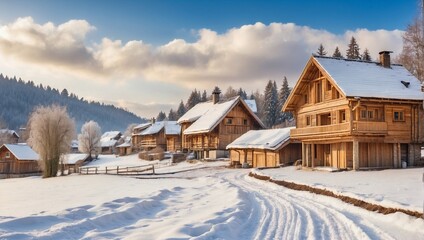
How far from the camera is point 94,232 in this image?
36.2 feet

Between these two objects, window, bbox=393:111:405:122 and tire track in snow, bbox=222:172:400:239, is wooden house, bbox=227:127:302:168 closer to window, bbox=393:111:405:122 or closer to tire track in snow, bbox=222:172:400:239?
window, bbox=393:111:405:122

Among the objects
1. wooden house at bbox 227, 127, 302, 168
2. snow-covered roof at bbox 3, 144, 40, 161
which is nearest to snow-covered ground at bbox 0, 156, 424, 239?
wooden house at bbox 227, 127, 302, 168

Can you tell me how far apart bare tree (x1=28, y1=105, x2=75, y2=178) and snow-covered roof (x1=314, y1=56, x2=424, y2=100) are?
109 ft

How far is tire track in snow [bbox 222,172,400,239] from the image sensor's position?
11.3 meters

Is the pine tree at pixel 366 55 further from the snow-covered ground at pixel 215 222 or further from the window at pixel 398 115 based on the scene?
the snow-covered ground at pixel 215 222

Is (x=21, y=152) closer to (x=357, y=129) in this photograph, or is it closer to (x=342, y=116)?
(x=342, y=116)

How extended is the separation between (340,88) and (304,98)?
8.36 metres

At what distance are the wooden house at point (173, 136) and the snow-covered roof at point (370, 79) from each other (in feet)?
154

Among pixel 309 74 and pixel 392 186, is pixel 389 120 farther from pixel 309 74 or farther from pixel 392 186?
pixel 392 186

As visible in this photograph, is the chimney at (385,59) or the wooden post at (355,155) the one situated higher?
the chimney at (385,59)

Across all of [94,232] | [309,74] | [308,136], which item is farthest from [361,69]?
[94,232]

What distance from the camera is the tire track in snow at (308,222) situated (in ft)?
37.0

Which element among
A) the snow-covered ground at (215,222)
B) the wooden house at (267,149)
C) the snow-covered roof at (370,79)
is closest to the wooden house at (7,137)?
the wooden house at (267,149)

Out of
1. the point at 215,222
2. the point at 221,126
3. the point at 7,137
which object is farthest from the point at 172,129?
the point at 215,222
